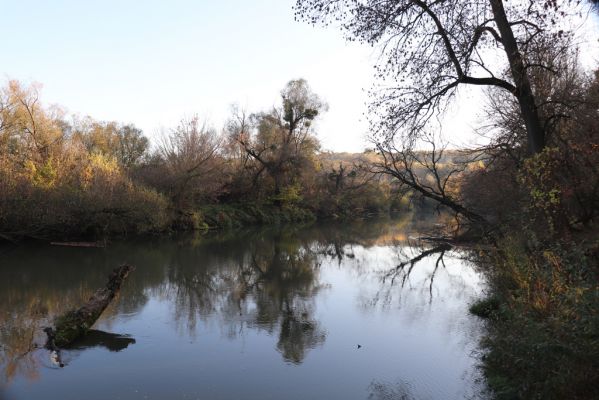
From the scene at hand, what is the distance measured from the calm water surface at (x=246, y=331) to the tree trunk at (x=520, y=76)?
3.81 metres

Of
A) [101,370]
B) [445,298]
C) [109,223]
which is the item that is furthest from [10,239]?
[445,298]

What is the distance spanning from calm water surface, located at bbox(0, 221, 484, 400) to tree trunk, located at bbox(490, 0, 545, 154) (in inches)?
150

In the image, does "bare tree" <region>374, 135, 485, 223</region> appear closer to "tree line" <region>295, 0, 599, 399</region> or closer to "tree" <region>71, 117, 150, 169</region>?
"tree line" <region>295, 0, 599, 399</region>

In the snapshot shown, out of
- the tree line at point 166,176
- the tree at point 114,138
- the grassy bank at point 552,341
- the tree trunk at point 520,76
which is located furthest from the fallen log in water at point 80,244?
the tree at point 114,138

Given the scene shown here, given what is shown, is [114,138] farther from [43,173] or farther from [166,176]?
[43,173]

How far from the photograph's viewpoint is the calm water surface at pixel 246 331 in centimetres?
668

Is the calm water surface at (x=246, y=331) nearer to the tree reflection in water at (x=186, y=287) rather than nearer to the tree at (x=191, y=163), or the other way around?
the tree reflection in water at (x=186, y=287)

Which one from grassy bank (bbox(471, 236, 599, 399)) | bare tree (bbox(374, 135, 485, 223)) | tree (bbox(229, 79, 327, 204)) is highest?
tree (bbox(229, 79, 327, 204))

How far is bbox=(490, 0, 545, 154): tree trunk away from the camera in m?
7.47

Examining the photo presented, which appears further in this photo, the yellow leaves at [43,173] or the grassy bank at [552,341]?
the yellow leaves at [43,173]

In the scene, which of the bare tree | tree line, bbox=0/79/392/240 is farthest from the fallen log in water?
the bare tree

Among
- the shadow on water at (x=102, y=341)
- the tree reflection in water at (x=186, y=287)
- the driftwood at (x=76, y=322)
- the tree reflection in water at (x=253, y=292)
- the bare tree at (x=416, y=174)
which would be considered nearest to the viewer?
the driftwood at (x=76, y=322)

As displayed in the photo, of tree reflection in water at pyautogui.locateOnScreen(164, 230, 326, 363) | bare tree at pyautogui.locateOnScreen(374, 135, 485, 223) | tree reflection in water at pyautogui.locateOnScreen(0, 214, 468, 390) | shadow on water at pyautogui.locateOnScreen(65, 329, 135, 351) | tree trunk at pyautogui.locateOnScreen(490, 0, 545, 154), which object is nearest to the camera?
tree trunk at pyautogui.locateOnScreen(490, 0, 545, 154)

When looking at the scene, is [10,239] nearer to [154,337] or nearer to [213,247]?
[213,247]
